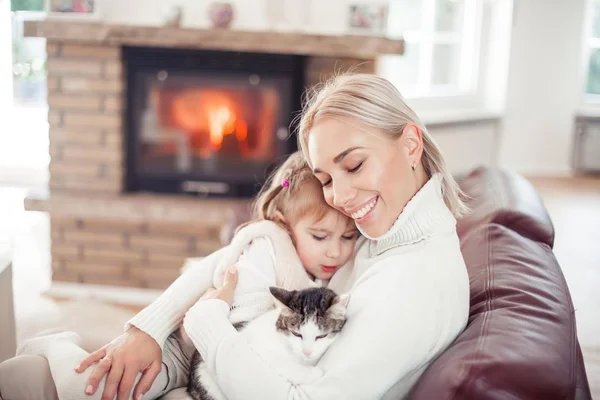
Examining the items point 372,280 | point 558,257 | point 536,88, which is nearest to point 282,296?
point 372,280

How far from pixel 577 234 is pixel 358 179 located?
3943 millimetres

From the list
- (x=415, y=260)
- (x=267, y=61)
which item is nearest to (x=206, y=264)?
(x=415, y=260)

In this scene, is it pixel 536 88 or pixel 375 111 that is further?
pixel 536 88

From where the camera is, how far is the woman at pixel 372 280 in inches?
45.8

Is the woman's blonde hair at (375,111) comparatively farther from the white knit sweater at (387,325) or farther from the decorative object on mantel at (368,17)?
the decorative object on mantel at (368,17)

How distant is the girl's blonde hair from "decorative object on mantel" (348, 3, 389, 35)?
7.16 ft

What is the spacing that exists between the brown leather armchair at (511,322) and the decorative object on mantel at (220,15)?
7.22 feet

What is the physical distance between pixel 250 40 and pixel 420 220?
241 cm

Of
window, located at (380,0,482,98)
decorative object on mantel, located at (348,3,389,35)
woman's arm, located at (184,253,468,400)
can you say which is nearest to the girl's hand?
woman's arm, located at (184,253,468,400)

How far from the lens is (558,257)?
430 cm

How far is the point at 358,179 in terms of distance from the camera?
1321 mm

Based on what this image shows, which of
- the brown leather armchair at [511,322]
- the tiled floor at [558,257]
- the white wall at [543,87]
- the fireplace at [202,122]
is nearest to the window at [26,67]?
the tiled floor at [558,257]

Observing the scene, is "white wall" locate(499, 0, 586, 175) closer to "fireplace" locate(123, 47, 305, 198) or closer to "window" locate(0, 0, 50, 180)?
"fireplace" locate(123, 47, 305, 198)

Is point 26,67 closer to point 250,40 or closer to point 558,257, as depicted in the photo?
point 250,40
